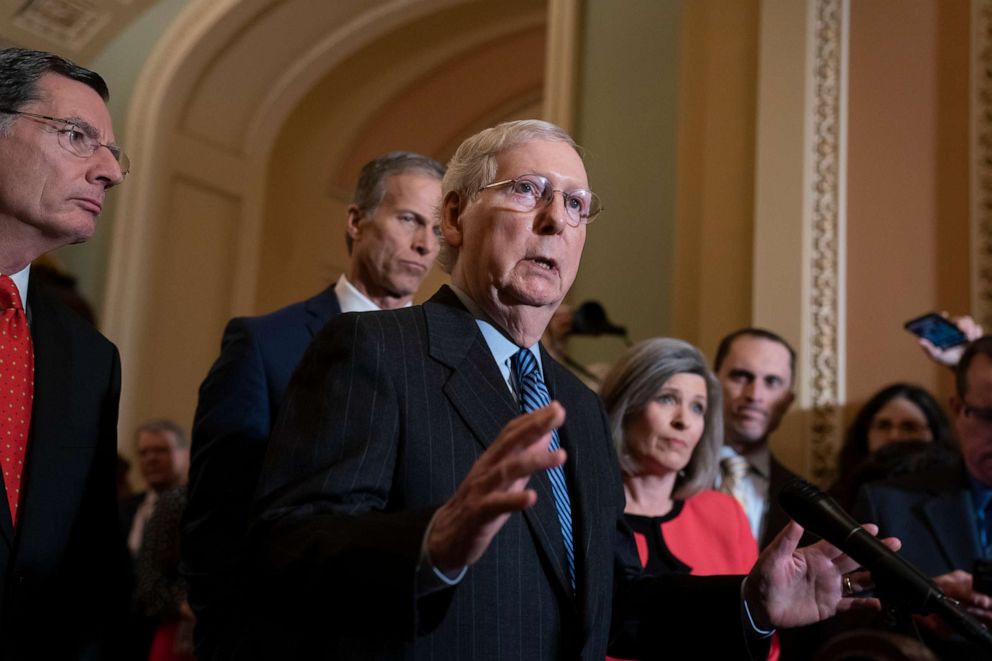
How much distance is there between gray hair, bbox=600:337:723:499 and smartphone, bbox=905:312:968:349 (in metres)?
0.89

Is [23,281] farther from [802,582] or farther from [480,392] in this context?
[802,582]

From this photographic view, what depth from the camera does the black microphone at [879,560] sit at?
1.45 m

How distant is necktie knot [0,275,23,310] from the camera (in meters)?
1.92

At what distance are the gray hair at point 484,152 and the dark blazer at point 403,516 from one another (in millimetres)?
172

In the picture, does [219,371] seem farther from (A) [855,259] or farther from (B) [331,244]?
(B) [331,244]

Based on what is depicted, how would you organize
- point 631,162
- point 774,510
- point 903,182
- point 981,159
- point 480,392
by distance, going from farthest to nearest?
point 631,162 → point 903,182 → point 981,159 → point 774,510 → point 480,392

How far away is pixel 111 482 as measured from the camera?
6.76 feet

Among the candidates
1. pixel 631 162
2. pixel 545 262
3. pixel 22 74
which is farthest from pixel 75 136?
pixel 631 162

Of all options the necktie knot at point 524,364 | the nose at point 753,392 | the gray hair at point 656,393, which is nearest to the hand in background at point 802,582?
the necktie knot at point 524,364

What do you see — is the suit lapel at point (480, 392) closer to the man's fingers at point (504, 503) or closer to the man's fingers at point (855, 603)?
the man's fingers at point (504, 503)

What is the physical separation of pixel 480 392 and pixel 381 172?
128cm

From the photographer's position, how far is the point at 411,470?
155 cm

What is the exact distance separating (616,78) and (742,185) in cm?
86

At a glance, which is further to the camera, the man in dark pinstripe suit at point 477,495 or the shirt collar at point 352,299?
the shirt collar at point 352,299
